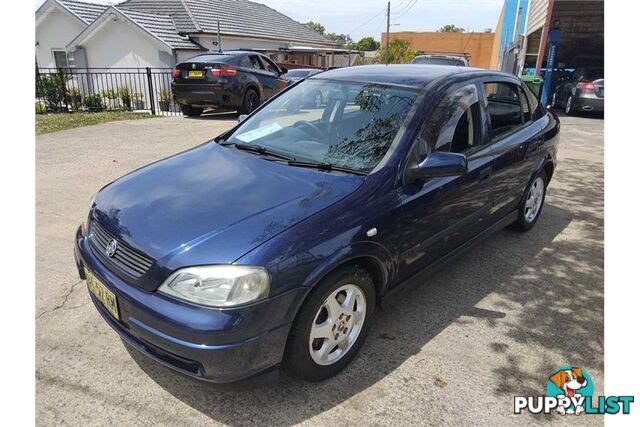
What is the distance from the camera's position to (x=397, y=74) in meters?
3.56

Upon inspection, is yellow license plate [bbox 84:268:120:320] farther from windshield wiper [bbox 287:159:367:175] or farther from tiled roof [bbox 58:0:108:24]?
tiled roof [bbox 58:0:108:24]

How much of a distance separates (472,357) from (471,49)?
4490 cm

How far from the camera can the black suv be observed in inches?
442

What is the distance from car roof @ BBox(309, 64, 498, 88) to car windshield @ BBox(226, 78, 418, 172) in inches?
3.3

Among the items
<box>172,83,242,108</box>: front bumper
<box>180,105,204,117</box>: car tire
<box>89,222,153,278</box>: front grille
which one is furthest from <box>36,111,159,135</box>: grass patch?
<box>89,222,153,278</box>: front grille

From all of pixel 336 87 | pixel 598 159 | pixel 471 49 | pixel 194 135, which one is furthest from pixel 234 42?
pixel 471 49

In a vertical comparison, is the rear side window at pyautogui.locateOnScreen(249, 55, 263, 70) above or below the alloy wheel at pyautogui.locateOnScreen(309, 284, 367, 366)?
above

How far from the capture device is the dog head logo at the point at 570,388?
256cm

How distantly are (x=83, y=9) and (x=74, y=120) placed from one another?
1449 centimetres

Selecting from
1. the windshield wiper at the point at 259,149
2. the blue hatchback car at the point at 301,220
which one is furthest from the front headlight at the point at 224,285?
the windshield wiper at the point at 259,149

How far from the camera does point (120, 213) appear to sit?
260 cm

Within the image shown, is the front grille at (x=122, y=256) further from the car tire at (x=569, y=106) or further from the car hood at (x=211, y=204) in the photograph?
the car tire at (x=569, y=106)

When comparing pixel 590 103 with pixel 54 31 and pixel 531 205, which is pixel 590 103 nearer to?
pixel 531 205

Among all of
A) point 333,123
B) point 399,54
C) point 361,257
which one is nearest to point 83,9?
point 399,54
